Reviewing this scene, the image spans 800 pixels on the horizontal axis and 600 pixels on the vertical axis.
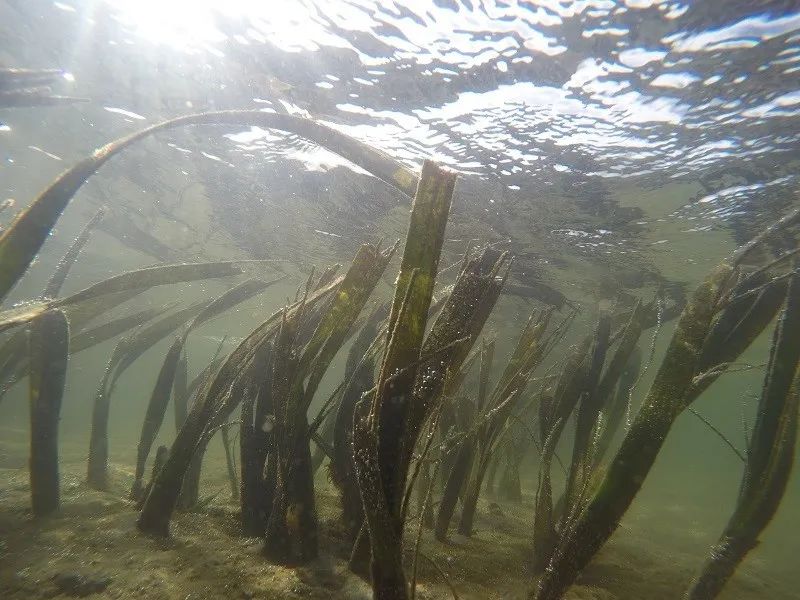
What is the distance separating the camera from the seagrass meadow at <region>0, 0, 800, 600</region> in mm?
2080

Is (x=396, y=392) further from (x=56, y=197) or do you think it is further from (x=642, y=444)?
(x=56, y=197)

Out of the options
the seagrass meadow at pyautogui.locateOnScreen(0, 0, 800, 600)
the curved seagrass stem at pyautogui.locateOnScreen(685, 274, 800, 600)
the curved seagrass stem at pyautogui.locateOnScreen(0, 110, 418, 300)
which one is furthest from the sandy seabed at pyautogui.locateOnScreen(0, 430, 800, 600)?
the curved seagrass stem at pyautogui.locateOnScreen(0, 110, 418, 300)

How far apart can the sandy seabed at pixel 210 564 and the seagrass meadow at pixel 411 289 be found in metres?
0.03

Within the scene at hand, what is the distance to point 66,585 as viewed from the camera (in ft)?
7.41

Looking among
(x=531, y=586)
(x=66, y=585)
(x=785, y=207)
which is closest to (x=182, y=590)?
(x=66, y=585)

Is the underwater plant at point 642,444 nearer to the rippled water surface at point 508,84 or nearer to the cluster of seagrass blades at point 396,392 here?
the cluster of seagrass blades at point 396,392

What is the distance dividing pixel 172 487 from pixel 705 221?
38.9 ft

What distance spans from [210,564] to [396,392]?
2183 millimetres

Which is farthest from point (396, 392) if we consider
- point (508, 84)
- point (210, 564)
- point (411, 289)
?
point (508, 84)

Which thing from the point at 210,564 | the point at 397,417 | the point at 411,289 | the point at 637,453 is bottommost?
the point at 210,564

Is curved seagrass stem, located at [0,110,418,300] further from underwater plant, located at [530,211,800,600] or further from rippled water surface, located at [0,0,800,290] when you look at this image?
rippled water surface, located at [0,0,800,290]

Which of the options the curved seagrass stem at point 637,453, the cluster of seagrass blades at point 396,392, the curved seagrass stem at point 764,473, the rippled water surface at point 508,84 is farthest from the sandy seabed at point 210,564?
the rippled water surface at point 508,84

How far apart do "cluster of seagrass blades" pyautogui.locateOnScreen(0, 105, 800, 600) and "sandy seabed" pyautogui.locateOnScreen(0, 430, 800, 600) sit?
0.54 feet

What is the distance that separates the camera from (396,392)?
142cm
